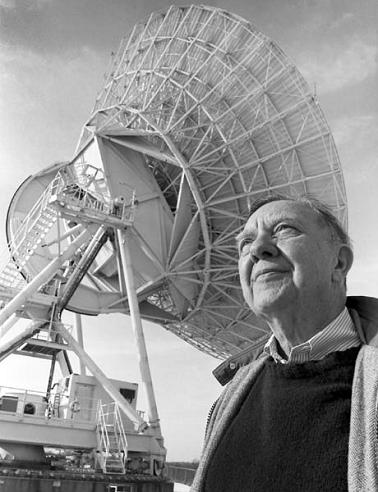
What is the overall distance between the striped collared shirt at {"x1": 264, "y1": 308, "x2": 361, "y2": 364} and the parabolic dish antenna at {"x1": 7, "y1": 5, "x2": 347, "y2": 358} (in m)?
17.6

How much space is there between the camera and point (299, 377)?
6.88 ft

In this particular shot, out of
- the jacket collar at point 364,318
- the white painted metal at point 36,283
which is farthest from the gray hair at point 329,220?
the white painted metal at point 36,283

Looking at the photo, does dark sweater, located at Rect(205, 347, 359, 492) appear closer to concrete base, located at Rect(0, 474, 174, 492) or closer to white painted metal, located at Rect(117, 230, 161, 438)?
concrete base, located at Rect(0, 474, 174, 492)

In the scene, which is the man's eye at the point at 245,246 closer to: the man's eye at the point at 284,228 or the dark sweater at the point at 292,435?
the man's eye at the point at 284,228

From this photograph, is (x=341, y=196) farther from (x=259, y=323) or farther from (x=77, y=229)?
(x=77, y=229)

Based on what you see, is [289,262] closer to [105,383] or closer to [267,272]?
[267,272]

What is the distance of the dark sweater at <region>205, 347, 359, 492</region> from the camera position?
6.08 feet

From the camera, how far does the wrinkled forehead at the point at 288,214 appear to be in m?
2.36

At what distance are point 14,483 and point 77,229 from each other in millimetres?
10265

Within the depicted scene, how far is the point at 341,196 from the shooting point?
1922 cm

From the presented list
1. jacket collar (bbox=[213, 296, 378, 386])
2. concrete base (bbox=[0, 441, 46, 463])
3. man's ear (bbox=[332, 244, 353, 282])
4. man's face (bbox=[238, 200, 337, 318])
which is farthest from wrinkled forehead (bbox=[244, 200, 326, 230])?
concrete base (bbox=[0, 441, 46, 463])

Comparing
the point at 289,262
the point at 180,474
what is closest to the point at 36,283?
the point at 180,474

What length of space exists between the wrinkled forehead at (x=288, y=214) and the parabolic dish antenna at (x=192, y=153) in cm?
1731

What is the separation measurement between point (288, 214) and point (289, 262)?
10.1 inches
